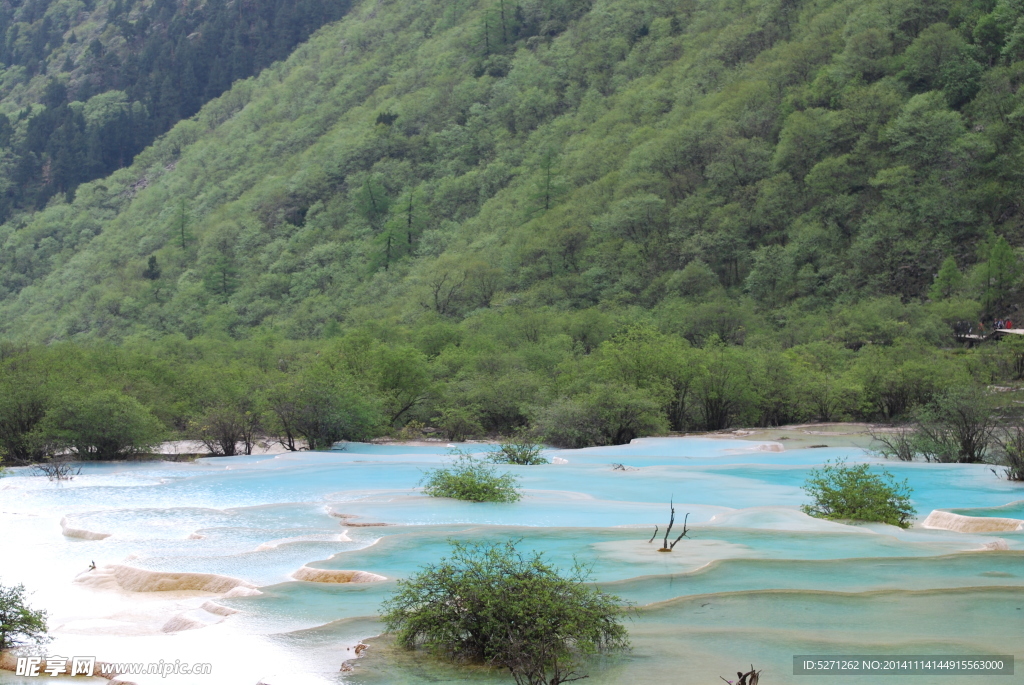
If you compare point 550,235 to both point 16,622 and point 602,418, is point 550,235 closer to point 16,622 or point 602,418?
point 602,418

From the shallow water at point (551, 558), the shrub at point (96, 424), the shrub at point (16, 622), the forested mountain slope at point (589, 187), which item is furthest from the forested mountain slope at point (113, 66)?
the shrub at point (16, 622)

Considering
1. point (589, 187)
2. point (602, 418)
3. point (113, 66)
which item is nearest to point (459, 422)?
point (602, 418)

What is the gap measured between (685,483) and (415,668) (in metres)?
14.4

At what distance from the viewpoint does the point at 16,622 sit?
29.6 feet

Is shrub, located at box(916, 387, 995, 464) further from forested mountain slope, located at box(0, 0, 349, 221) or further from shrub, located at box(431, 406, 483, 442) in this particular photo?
forested mountain slope, located at box(0, 0, 349, 221)

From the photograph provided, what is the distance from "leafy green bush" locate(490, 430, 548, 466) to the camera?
26.9 meters

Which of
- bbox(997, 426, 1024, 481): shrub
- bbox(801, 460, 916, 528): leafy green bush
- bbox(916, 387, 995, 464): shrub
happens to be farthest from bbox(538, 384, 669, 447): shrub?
bbox(801, 460, 916, 528): leafy green bush

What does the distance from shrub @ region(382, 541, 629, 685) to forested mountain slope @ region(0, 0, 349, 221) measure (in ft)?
431

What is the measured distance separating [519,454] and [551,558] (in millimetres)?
13912

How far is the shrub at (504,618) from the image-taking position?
8.62m

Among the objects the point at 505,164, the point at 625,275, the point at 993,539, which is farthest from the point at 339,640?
the point at 505,164

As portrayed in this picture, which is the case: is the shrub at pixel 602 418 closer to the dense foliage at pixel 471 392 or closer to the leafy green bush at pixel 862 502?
the dense foliage at pixel 471 392

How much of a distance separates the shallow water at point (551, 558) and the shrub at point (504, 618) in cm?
35

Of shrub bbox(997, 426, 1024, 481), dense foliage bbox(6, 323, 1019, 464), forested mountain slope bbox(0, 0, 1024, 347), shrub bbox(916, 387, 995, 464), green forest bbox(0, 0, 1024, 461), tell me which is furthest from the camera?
forested mountain slope bbox(0, 0, 1024, 347)
